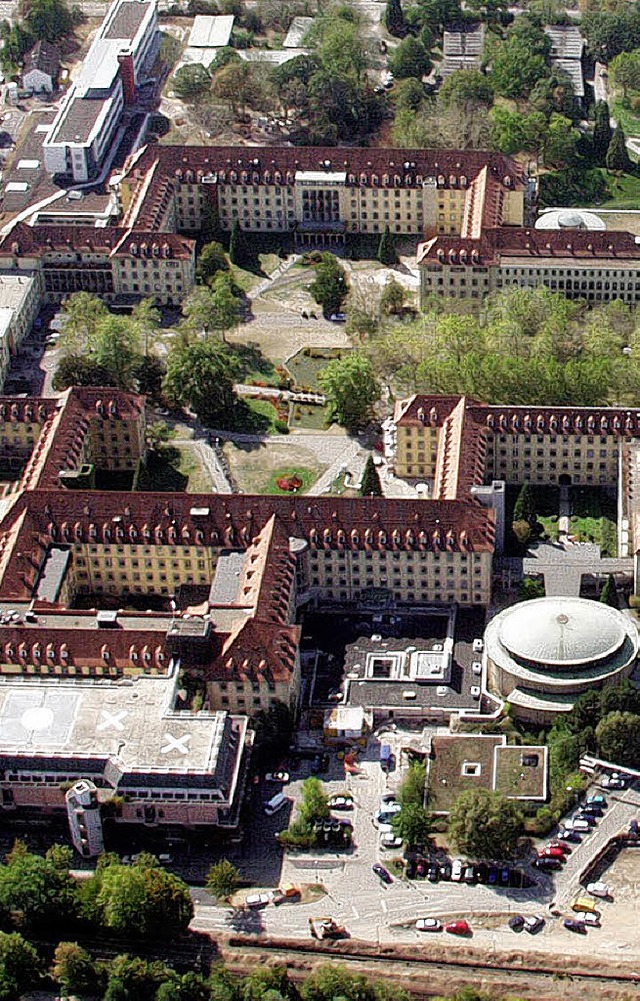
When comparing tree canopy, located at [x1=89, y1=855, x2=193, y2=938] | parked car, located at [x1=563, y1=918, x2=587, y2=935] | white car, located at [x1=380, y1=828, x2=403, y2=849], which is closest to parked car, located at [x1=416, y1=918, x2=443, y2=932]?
white car, located at [x1=380, y1=828, x2=403, y2=849]

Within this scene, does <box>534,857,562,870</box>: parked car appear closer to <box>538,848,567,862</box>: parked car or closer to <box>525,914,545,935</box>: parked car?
<box>538,848,567,862</box>: parked car

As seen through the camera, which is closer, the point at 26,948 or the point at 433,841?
the point at 26,948

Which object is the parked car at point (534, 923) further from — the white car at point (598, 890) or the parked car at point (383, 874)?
the parked car at point (383, 874)

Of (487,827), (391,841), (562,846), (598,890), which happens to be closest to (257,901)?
(391,841)

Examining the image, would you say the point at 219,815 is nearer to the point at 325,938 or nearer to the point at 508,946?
the point at 325,938

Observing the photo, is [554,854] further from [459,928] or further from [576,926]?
[459,928]

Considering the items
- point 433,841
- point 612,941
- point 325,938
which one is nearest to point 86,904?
point 325,938
